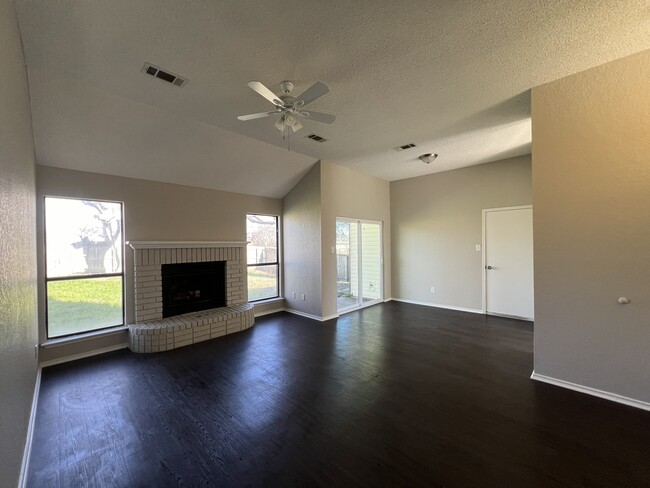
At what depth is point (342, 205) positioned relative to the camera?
5414 mm

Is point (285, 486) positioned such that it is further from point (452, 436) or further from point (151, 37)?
point (151, 37)

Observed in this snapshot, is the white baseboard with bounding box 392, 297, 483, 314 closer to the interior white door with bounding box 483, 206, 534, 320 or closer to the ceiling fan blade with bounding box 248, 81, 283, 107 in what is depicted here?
the interior white door with bounding box 483, 206, 534, 320

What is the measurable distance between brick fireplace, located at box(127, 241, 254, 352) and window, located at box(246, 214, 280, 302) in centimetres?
60

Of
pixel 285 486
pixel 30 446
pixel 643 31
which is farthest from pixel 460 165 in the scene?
pixel 30 446

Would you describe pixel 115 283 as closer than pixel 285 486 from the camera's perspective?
No

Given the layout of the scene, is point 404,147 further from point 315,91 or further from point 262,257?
point 262,257

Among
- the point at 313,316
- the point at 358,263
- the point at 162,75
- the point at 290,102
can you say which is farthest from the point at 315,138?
the point at 313,316

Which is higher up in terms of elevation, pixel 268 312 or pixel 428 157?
pixel 428 157

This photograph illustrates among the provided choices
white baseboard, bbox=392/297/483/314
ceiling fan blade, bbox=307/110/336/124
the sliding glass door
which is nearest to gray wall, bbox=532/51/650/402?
ceiling fan blade, bbox=307/110/336/124

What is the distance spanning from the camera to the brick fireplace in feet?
12.2

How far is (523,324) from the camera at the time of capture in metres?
4.68

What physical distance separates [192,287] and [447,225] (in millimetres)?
5021

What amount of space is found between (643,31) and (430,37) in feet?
5.18

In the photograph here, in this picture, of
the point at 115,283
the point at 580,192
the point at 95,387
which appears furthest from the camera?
the point at 115,283
